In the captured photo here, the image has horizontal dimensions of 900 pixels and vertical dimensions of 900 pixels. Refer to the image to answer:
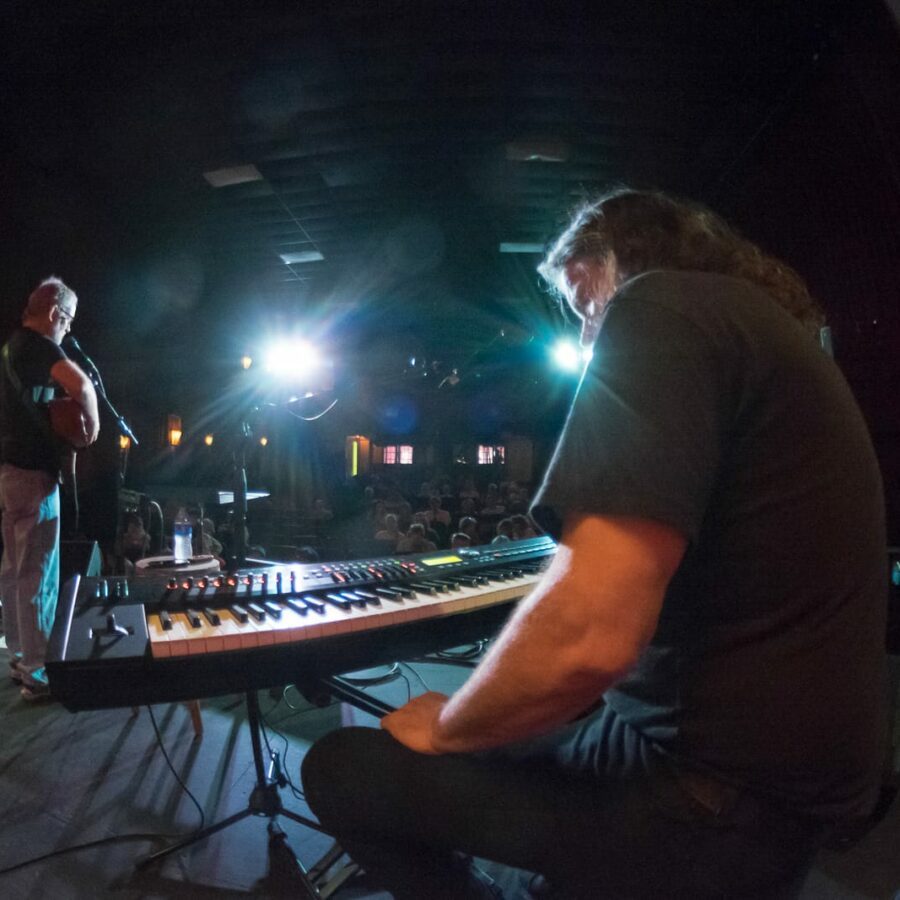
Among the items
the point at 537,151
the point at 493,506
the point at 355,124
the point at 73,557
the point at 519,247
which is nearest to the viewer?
the point at 73,557

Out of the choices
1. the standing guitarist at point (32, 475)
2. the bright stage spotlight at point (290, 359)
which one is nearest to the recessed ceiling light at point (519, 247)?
the bright stage spotlight at point (290, 359)

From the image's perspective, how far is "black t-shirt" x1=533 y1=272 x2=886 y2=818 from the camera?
0.61 metres

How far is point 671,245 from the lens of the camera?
888 mm

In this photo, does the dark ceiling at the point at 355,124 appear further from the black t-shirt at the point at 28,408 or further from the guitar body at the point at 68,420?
the guitar body at the point at 68,420

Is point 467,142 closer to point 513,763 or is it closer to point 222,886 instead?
point 513,763

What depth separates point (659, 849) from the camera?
2.18 feet

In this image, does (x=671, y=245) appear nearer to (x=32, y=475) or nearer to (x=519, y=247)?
(x=32, y=475)

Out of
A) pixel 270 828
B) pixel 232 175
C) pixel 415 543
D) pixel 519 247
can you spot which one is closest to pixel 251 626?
pixel 270 828

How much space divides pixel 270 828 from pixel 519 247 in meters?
5.02

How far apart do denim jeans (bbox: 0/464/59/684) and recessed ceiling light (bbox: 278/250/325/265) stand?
341cm

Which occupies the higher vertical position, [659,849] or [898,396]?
[898,396]

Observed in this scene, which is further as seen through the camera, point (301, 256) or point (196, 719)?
point (301, 256)

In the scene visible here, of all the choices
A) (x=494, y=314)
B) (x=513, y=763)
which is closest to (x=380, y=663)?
(x=513, y=763)

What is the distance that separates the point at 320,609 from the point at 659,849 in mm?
790
